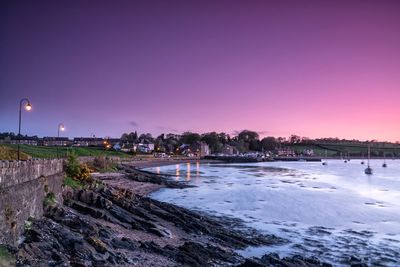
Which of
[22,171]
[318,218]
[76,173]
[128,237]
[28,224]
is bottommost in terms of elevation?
[318,218]

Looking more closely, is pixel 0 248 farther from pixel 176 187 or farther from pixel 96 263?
pixel 176 187

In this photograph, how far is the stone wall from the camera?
14.1 m

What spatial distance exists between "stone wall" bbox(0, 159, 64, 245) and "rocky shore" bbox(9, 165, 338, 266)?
59 cm

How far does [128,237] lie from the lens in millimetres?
20750

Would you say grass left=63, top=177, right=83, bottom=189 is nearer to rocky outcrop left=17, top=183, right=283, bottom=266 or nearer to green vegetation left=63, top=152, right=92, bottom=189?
green vegetation left=63, top=152, right=92, bottom=189

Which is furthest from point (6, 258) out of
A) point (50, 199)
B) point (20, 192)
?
point (50, 199)

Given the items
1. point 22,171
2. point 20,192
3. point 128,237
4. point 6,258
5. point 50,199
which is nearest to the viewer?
point 6,258

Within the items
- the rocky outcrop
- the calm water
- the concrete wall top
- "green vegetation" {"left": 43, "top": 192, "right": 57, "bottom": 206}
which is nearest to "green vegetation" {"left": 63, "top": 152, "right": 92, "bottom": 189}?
the rocky outcrop

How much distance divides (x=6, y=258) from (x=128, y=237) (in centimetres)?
917

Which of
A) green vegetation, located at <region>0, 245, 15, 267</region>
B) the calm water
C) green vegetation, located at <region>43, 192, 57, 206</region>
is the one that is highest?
green vegetation, located at <region>43, 192, 57, 206</region>

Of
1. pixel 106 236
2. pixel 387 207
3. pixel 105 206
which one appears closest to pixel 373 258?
pixel 106 236

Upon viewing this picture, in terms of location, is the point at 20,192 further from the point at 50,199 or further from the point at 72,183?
the point at 72,183

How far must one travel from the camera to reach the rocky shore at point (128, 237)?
49.2 ft

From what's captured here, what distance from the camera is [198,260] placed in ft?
58.8
